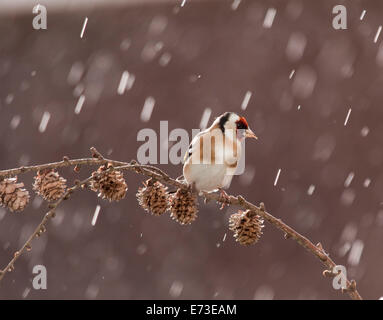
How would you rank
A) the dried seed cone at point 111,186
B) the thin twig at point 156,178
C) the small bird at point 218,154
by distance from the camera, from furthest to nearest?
the small bird at point 218,154 < the dried seed cone at point 111,186 < the thin twig at point 156,178

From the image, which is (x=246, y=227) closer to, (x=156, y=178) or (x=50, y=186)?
(x=156, y=178)

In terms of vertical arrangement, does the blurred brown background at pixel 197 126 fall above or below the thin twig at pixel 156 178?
below

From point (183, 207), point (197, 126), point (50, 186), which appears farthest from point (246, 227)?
point (197, 126)

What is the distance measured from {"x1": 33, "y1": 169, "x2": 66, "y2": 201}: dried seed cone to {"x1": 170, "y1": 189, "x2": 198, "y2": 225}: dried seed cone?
0.48 ft

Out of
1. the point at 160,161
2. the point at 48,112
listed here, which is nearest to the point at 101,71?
the point at 48,112

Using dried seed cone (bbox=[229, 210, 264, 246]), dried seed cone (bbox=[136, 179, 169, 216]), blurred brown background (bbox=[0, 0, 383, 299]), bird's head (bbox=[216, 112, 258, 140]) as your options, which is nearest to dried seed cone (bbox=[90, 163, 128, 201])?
dried seed cone (bbox=[136, 179, 169, 216])

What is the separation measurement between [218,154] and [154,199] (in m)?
0.28

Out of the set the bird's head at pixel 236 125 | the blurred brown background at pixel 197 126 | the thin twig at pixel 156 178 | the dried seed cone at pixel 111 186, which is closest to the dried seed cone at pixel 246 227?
the thin twig at pixel 156 178

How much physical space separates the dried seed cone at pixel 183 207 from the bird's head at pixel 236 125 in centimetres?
24

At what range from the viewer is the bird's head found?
3.07 ft

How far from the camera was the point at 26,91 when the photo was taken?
2.92 meters

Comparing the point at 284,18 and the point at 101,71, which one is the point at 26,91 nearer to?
the point at 101,71

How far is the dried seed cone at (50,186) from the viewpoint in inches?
26.1

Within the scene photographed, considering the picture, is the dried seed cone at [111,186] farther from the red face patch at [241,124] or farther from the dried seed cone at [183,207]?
the red face patch at [241,124]
